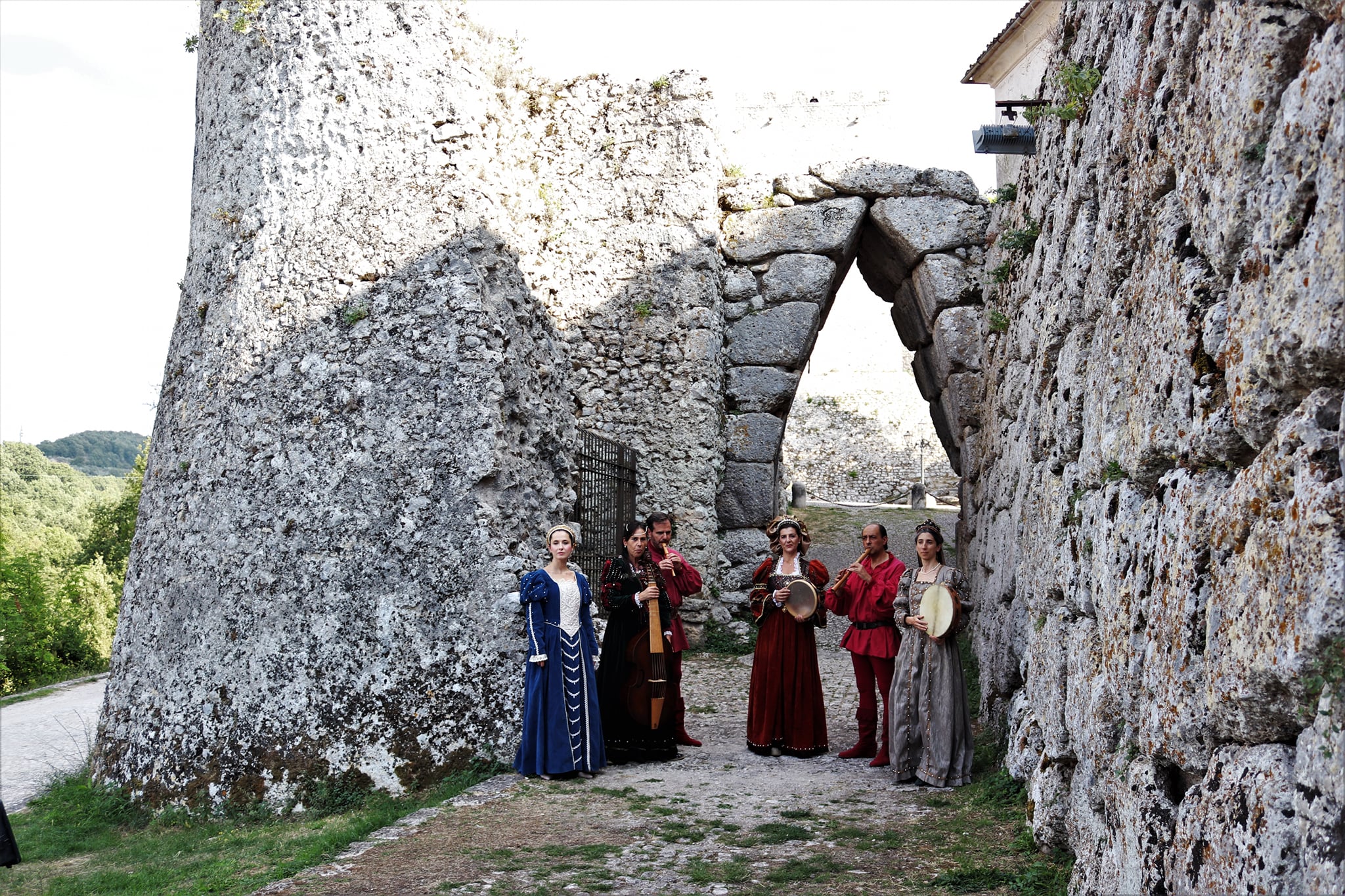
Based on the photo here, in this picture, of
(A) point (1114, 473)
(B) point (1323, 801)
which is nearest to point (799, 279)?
(A) point (1114, 473)

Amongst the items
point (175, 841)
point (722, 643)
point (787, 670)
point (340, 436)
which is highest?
point (340, 436)

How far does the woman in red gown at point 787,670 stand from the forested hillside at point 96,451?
2066 inches

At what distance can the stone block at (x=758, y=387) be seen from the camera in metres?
10.7

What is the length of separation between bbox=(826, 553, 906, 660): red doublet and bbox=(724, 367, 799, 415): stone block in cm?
448

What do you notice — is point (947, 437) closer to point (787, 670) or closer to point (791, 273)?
point (791, 273)

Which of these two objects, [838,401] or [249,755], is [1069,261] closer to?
[249,755]

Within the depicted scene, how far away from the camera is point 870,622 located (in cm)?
629

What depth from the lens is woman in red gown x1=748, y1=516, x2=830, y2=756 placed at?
6430mm

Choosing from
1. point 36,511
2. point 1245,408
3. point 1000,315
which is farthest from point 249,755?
point 36,511

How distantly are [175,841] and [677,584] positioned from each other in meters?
3.11

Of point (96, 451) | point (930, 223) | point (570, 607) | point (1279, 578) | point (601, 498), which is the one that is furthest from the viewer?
point (96, 451)

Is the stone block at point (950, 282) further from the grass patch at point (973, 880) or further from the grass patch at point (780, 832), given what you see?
the grass patch at point (973, 880)

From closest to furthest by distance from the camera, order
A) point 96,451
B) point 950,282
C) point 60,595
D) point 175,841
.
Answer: point 175,841 → point 950,282 → point 60,595 → point 96,451

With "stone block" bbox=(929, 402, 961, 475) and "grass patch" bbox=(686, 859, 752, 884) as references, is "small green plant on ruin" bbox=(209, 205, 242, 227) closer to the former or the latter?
"grass patch" bbox=(686, 859, 752, 884)
